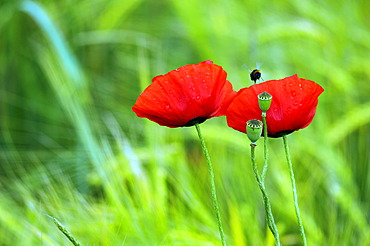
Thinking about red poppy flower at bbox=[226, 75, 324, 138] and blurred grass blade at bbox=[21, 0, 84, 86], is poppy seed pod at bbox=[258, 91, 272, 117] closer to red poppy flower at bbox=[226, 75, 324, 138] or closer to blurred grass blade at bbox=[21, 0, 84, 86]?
red poppy flower at bbox=[226, 75, 324, 138]

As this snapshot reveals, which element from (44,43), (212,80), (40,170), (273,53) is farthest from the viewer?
(44,43)

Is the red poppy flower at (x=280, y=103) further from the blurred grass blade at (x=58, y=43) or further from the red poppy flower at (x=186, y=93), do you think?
the blurred grass blade at (x=58, y=43)

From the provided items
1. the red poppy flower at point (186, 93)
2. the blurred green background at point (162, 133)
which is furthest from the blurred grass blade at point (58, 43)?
the red poppy flower at point (186, 93)

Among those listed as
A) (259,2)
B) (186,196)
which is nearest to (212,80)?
(186,196)

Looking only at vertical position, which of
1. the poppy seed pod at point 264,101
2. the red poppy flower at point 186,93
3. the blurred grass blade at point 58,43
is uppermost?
the blurred grass blade at point 58,43

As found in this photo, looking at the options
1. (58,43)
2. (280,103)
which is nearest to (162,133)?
(58,43)

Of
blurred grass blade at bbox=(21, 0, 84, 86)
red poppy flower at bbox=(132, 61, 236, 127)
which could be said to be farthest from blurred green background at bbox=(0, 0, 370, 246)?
red poppy flower at bbox=(132, 61, 236, 127)

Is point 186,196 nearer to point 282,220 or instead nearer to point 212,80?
point 282,220
